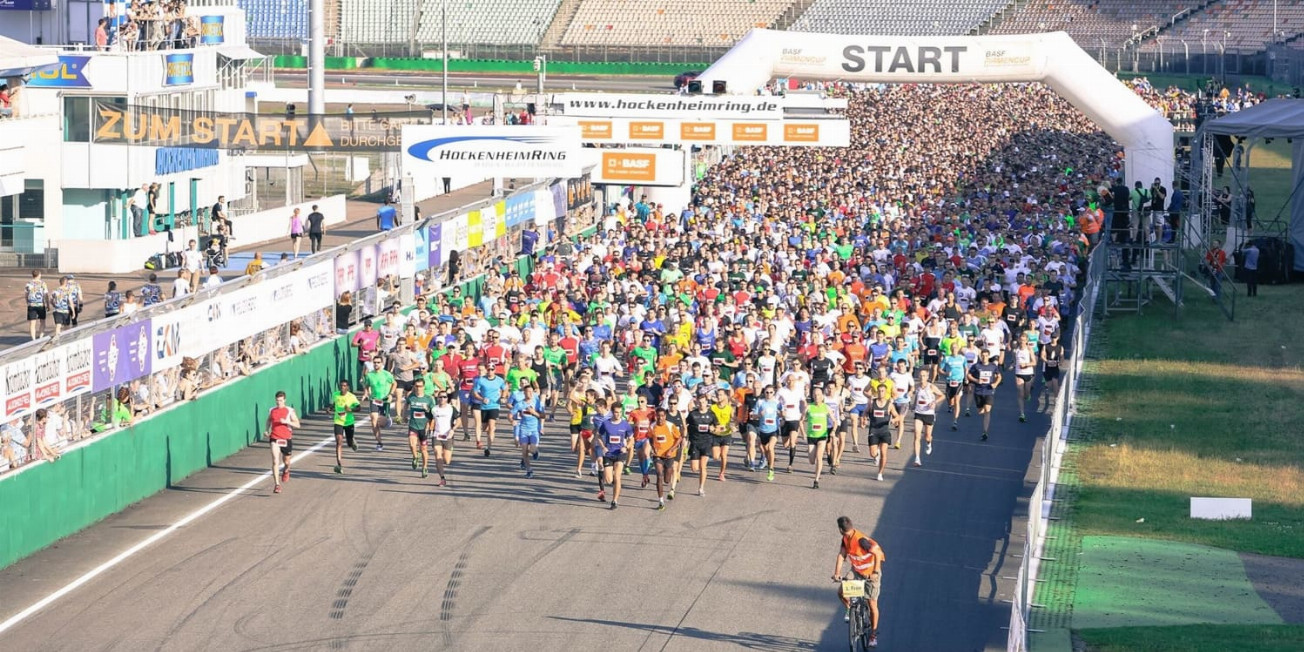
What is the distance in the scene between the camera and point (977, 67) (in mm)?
45344

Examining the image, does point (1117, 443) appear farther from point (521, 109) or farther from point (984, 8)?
point (984, 8)

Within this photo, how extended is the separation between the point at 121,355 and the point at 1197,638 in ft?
40.3

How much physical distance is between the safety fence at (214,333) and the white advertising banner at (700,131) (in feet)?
19.1

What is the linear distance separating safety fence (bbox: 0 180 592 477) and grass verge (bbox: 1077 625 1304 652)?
10.6 metres

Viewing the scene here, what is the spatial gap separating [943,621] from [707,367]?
7.83 meters

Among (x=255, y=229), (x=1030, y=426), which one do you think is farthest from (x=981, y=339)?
(x=255, y=229)

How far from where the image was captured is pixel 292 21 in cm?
10550

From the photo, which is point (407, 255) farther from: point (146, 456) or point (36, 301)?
point (146, 456)

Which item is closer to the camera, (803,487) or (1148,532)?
(1148,532)

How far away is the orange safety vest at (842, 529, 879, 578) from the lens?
54.3ft

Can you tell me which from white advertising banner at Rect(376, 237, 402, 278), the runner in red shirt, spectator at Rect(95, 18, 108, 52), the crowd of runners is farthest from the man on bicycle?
spectator at Rect(95, 18, 108, 52)

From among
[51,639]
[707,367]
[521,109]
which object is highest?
[521,109]

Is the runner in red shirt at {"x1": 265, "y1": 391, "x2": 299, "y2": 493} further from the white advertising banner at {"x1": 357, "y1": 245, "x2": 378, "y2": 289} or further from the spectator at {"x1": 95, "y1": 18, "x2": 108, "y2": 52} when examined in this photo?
the spectator at {"x1": 95, "y1": 18, "x2": 108, "y2": 52}

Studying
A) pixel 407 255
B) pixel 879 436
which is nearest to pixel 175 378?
pixel 879 436
